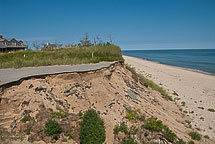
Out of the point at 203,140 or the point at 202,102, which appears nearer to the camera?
the point at 203,140

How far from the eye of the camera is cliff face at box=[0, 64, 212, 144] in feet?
24.2

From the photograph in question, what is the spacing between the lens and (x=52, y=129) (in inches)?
288

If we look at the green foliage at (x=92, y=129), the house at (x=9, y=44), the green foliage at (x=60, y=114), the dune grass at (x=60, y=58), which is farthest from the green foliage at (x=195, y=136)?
the house at (x=9, y=44)

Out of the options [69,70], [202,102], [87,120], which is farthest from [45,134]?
[202,102]

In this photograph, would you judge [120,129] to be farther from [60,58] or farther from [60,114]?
[60,58]

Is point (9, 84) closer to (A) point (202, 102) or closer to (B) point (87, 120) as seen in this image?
(B) point (87, 120)

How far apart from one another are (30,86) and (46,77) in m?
1.06

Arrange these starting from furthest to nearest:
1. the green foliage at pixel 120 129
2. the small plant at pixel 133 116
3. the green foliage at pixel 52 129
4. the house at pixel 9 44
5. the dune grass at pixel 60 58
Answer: the house at pixel 9 44 → the dune grass at pixel 60 58 → the small plant at pixel 133 116 → the green foliage at pixel 120 129 → the green foliage at pixel 52 129

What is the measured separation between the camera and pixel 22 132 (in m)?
7.11

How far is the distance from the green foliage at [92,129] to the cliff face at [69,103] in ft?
1.30

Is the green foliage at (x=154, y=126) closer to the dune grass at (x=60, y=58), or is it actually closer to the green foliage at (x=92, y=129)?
the green foliage at (x=92, y=129)

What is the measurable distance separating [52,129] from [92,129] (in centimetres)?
188

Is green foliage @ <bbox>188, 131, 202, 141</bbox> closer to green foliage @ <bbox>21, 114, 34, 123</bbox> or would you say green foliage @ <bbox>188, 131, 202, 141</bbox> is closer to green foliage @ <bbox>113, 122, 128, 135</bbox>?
green foliage @ <bbox>113, 122, 128, 135</bbox>

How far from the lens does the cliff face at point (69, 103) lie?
739 centimetres
